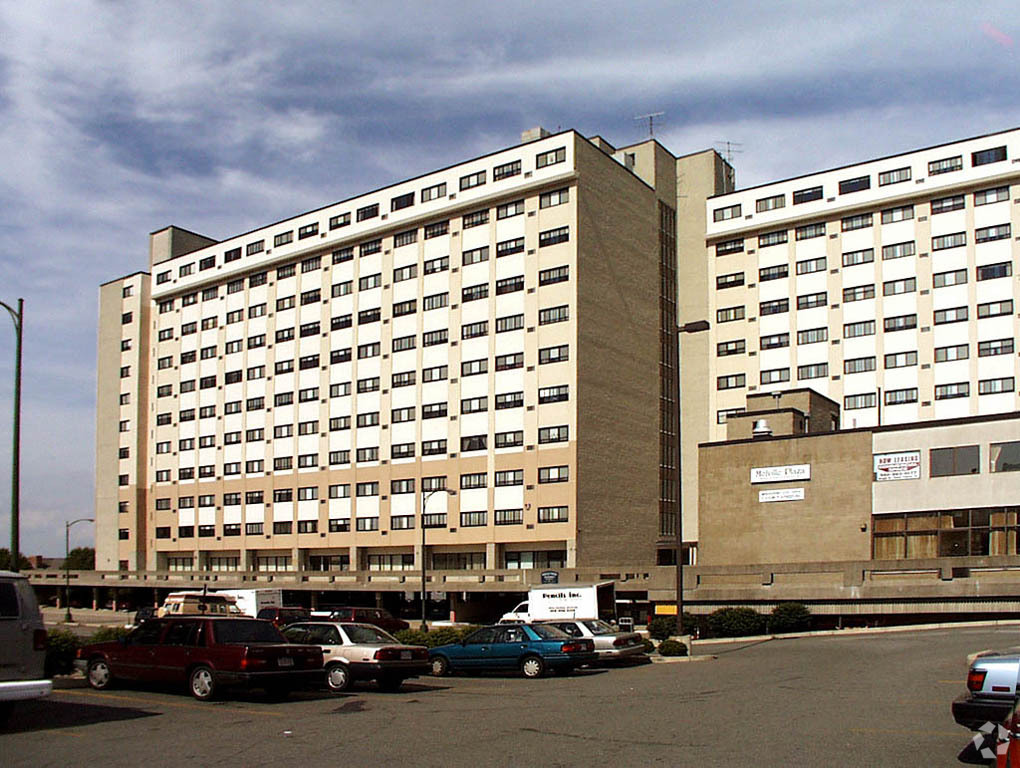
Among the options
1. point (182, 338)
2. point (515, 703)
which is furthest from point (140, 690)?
point (182, 338)

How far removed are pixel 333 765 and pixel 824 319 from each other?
6909cm

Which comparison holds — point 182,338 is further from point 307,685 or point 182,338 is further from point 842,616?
point 307,685

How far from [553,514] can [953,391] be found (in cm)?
2750

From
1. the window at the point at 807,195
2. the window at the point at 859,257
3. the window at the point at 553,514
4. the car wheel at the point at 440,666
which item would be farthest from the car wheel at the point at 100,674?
the window at the point at 807,195

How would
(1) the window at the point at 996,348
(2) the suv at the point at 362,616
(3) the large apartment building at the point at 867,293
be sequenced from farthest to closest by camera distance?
(3) the large apartment building at the point at 867,293
(1) the window at the point at 996,348
(2) the suv at the point at 362,616

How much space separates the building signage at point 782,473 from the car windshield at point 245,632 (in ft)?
142

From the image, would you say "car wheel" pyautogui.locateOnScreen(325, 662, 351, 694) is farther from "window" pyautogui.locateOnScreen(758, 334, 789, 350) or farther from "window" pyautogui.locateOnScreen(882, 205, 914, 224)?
"window" pyautogui.locateOnScreen(882, 205, 914, 224)

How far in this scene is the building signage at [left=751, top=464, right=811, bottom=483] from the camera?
58594 mm

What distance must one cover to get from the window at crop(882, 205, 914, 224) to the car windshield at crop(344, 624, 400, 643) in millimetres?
61322

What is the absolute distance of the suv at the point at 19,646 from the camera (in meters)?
14.8

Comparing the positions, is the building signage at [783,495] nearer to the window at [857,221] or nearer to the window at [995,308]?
the window at [995,308]

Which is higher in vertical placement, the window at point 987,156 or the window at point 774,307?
the window at point 987,156

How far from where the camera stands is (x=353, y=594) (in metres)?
80.8

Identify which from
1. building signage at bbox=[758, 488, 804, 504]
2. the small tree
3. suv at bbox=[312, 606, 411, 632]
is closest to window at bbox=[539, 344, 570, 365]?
building signage at bbox=[758, 488, 804, 504]
